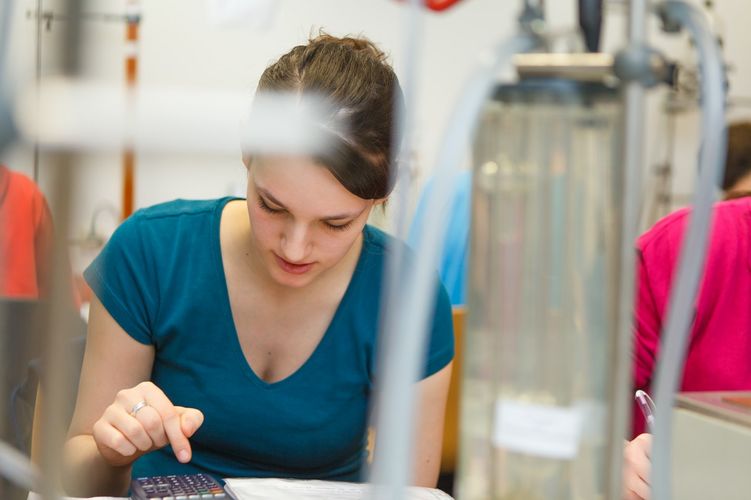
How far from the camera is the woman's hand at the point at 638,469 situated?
30.5 inches

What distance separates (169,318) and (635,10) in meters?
0.85

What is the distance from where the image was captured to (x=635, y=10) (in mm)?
457

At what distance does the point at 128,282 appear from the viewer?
117cm

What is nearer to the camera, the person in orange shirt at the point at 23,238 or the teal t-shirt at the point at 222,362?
the person in orange shirt at the point at 23,238

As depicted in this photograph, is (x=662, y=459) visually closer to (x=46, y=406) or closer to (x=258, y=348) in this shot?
(x=46, y=406)

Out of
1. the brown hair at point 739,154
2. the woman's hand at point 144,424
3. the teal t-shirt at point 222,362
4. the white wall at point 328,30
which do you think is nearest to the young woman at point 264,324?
the teal t-shirt at point 222,362

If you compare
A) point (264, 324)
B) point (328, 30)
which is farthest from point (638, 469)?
point (328, 30)

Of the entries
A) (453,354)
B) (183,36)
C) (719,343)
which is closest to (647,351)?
(719,343)

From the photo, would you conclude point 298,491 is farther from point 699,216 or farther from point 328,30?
point 328,30

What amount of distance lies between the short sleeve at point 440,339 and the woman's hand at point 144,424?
14.3 inches

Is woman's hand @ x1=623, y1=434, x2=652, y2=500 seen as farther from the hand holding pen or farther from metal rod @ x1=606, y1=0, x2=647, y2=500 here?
metal rod @ x1=606, y1=0, x2=647, y2=500

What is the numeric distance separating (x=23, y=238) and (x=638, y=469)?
1.91 ft

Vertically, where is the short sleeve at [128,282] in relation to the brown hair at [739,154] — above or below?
below

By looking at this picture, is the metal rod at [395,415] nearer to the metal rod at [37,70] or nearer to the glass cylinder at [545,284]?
the glass cylinder at [545,284]
